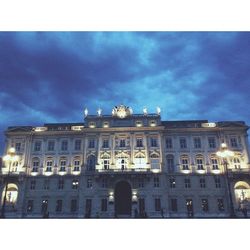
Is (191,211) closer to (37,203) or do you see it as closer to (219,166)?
(219,166)

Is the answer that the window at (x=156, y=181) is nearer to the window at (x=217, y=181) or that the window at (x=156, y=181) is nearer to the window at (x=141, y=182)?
the window at (x=141, y=182)

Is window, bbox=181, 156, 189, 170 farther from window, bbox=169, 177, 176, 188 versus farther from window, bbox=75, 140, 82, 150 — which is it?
window, bbox=75, 140, 82, 150

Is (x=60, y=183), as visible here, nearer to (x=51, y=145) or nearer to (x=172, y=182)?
(x=51, y=145)

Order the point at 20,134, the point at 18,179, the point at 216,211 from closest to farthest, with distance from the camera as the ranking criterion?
the point at 216,211
the point at 18,179
the point at 20,134

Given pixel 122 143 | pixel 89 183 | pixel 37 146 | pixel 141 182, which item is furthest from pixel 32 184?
pixel 141 182

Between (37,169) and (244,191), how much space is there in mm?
34015

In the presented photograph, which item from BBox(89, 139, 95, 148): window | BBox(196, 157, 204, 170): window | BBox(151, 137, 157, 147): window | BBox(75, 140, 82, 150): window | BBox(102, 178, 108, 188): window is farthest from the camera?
BBox(75, 140, 82, 150): window

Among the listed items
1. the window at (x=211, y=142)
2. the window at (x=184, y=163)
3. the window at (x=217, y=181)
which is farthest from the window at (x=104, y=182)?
the window at (x=211, y=142)

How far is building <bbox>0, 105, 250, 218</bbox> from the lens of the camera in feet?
133

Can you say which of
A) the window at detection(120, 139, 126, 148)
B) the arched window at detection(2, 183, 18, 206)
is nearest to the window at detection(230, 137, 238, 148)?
the window at detection(120, 139, 126, 148)

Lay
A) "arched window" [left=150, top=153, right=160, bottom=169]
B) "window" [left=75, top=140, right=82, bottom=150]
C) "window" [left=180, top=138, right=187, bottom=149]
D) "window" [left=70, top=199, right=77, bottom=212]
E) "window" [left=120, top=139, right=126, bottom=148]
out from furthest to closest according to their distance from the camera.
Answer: "window" [left=75, top=140, right=82, bottom=150] → "window" [left=180, top=138, right=187, bottom=149] → "window" [left=120, top=139, right=126, bottom=148] → "arched window" [left=150, top=153, right=160, bottom=169] → "window" [left=70, top=199, right=77, bottom=212]

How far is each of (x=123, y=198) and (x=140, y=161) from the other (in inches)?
254

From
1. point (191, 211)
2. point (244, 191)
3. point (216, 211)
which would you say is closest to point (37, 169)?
point (191, 211)

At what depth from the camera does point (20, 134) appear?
46.5m
